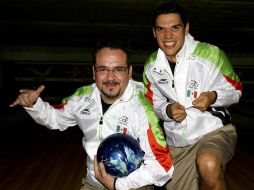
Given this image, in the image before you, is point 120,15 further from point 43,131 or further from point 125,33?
point 43,131

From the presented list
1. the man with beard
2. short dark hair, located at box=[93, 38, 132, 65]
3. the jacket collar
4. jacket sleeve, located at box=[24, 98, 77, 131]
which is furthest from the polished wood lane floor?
short dark hair, located at box=[93, 38, 132, 65]

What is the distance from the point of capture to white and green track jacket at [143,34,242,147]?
6.57 feet

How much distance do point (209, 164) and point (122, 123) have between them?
54 cm

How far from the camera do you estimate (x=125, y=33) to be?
9.68 metres

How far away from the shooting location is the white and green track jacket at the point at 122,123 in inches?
65.6

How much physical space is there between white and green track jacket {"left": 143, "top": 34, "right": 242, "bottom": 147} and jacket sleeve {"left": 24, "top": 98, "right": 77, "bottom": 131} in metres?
0.60

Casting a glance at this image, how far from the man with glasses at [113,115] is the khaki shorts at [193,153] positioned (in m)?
0.29

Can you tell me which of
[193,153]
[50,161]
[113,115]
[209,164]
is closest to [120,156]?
[113,115]

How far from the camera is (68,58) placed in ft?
40.5

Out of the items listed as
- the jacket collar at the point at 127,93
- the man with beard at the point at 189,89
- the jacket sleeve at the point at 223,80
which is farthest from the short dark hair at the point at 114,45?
the jacket sleeve at the point at 223,80

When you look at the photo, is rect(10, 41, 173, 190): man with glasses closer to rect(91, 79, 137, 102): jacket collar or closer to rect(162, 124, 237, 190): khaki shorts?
rect(91, 79, 137, 102): jacket collar

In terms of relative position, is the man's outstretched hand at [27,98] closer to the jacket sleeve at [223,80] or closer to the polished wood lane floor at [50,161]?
the jacket sleeve at [223,80]

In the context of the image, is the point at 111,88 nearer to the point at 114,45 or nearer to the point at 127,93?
the point at 127,93

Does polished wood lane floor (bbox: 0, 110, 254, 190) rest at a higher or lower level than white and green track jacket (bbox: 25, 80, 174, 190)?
lower
